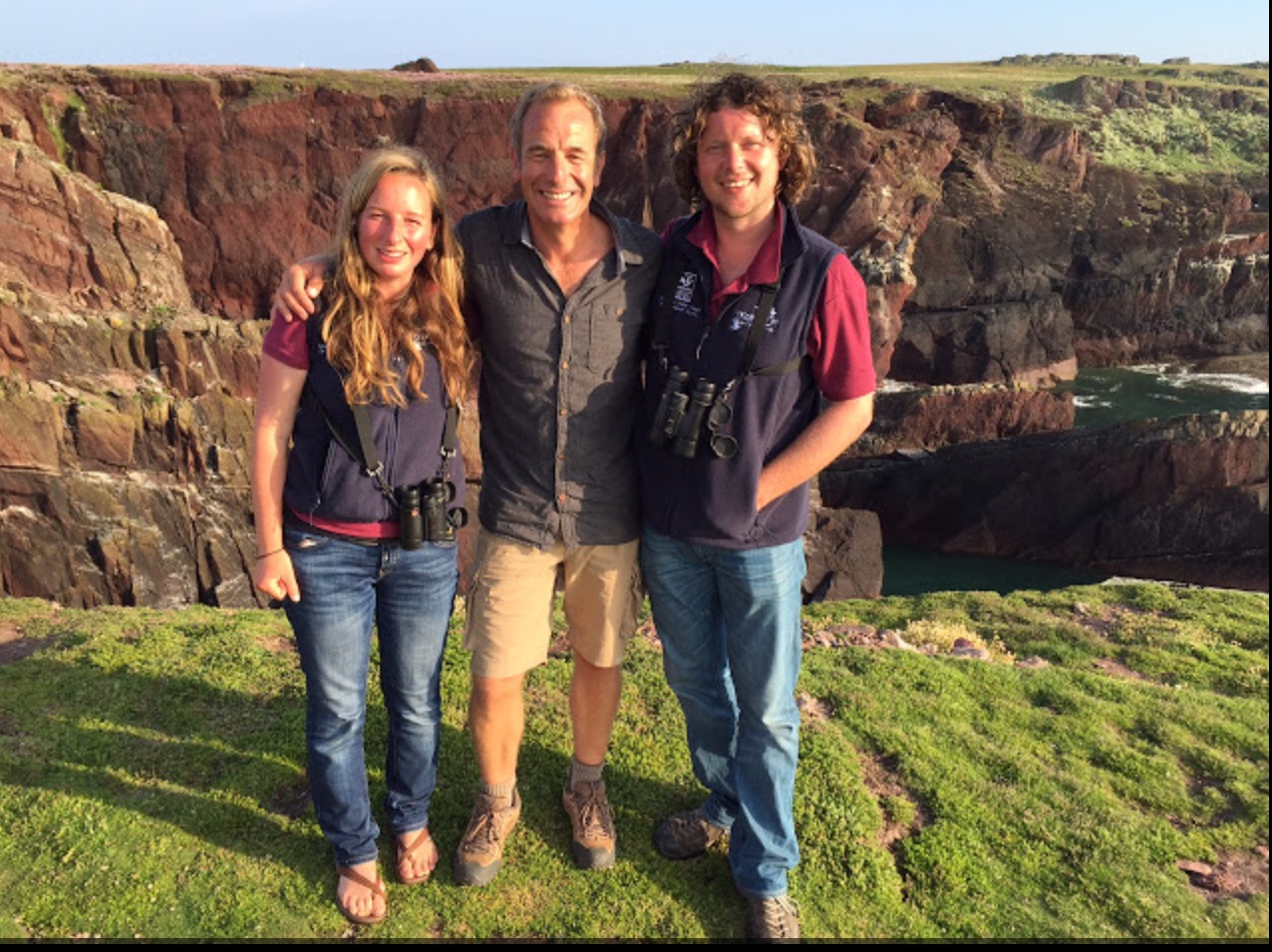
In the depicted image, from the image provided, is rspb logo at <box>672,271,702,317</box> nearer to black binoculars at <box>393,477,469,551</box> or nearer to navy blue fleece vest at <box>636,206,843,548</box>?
navy blue fleece vest at <box>636,206,843,548</box>

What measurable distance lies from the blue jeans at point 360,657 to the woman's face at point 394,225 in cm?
125

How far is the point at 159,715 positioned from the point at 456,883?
3063 mm

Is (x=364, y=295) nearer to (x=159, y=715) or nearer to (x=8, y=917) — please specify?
(x=8, y=917)

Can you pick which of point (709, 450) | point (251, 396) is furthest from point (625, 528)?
point (251, 396)

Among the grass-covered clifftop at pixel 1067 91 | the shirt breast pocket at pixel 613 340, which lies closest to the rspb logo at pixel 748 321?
the shirt breast pocket at pixel 613 340

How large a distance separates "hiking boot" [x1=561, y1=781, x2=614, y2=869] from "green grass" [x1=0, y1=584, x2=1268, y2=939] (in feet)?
0.32

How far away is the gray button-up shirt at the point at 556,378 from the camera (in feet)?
13.1

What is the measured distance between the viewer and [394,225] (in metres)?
3.71

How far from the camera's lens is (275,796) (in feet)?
17.6

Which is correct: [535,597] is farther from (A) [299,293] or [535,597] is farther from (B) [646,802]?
(B) [646,802]

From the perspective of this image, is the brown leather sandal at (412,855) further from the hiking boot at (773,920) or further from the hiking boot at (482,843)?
the hiking boot at (773,920)

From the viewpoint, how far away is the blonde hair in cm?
366

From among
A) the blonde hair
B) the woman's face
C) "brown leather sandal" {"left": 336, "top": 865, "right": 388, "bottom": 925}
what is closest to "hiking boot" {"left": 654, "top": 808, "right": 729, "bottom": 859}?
"brown leather sandal" {"left": 336, "top": 865, "right": 388, "bottom": 925}

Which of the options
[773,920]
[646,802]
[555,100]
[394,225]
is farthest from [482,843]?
[555,100]
